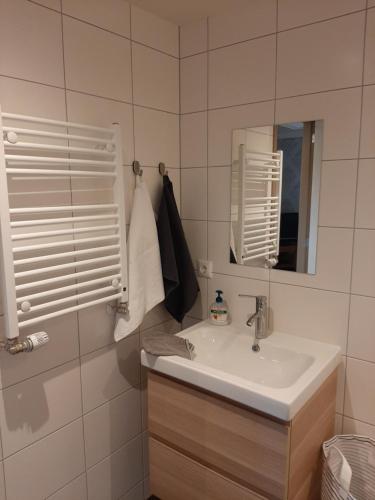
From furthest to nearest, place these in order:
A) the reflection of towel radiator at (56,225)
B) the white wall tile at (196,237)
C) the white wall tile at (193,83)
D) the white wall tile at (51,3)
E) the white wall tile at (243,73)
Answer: the white wall tile at (196,237), the white wall tile at (193,83), the white wall tile at (243,73), the white wall tile at (51,3), the reflection of towel radiator at (56,225)

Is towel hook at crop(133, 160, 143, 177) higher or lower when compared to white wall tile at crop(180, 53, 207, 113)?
lower

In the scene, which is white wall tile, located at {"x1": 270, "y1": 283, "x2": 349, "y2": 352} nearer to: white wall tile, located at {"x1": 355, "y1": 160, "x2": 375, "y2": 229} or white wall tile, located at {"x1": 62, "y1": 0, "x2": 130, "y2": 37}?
white wall tile, located at {"x1": 355, "y1": 160, "x2": 375, "y2": 229}

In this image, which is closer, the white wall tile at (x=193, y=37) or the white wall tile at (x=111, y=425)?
the white wall tile at (x=111, y=425)

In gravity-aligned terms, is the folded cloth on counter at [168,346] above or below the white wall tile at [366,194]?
below

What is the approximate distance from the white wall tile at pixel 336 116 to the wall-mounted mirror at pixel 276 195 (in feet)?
0.10

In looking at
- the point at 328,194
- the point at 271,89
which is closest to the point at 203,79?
the point at 271,89

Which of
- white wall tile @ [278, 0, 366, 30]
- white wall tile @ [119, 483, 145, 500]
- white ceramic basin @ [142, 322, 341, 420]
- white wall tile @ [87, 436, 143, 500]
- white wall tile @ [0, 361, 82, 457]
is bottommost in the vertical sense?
white wall tile @ [119, 483, 145, 500]

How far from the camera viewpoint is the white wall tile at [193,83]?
72.7 inches

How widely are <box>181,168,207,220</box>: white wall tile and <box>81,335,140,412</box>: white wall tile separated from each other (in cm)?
67

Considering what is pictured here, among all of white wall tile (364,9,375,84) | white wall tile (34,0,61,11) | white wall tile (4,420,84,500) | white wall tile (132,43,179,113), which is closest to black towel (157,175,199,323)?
white wall tile (132,43,179,113)

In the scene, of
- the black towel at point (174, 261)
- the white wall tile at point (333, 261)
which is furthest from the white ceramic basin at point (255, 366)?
the white wall tile at point (333, 261)

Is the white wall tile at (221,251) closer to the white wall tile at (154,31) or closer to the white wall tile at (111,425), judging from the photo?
the white wall tile at (111,425)

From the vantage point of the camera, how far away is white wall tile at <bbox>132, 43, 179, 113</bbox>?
1.71 m

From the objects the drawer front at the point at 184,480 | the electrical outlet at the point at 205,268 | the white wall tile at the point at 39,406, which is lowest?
the drawer front at the point at 184,480
